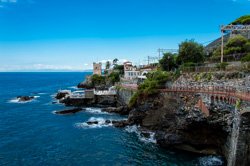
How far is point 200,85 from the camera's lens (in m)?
37.1

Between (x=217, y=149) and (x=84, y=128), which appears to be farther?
(x=84, y=128)

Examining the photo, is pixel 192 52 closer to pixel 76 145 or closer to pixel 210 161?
pixel 210 161

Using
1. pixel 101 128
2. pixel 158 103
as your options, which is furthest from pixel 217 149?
pixel 101 128

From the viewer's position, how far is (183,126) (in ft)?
108

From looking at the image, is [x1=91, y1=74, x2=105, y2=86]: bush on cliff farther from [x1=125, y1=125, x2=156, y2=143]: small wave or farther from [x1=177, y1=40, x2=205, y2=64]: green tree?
[x1=125, y1=125, x2=156, y2=143]: small wave

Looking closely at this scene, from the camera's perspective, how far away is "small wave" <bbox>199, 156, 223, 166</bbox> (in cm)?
2728

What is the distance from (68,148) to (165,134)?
15.1 metres

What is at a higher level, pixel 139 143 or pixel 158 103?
pixel 158 103

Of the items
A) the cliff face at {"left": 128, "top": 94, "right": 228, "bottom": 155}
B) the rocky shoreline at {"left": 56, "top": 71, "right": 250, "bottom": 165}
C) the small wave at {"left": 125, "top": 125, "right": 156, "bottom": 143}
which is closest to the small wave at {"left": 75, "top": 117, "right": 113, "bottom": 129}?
the rocky shoreline at {"left": 56, "top": 71, "right": 250, "bottom": 165}

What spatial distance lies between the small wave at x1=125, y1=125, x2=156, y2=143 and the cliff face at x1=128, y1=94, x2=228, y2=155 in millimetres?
1418

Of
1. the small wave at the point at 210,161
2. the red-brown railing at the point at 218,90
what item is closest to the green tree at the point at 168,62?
the red-brown railing at the point at 218,90

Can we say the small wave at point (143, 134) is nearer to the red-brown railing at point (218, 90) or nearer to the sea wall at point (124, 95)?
the red-brown railing at point (218, 90)

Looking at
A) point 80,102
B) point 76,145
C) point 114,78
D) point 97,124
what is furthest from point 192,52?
point 114,78

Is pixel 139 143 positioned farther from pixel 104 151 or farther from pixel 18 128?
pixel 18 128
